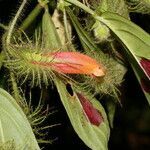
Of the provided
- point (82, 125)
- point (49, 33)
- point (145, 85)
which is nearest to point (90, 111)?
point (82, 125)

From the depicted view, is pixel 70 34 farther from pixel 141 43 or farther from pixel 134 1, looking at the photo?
pixel 141 43

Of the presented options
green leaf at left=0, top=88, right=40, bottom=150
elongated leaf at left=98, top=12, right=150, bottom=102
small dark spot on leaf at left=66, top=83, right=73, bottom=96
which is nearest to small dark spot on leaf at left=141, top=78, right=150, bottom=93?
elongated leaf at left=98, top=12, right=150, bottom=102

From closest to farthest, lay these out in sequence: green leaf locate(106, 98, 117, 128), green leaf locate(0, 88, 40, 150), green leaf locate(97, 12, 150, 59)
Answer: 1. green leaf locate(0, 88, 40, 150)
2. green leaf locate(97, 12, 150, 59)
3. green leaf locate(106, 98, 117, 128)

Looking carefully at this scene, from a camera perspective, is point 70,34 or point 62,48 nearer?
point 62,48

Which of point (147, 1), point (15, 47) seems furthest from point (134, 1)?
point (15, 47)

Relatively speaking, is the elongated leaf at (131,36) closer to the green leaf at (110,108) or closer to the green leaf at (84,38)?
the green leaf at (84,38)

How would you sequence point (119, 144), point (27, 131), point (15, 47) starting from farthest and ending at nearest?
point (119, 144), point (15, 47), point (27, 131)

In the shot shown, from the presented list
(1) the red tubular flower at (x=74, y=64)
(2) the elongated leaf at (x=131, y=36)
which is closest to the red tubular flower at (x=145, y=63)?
(2) the elongated leaf at (x=131, y=36)

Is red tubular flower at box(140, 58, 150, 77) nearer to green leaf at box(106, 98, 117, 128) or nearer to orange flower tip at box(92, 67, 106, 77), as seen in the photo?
orange flower tip at box(92, 67, 106, 77)
